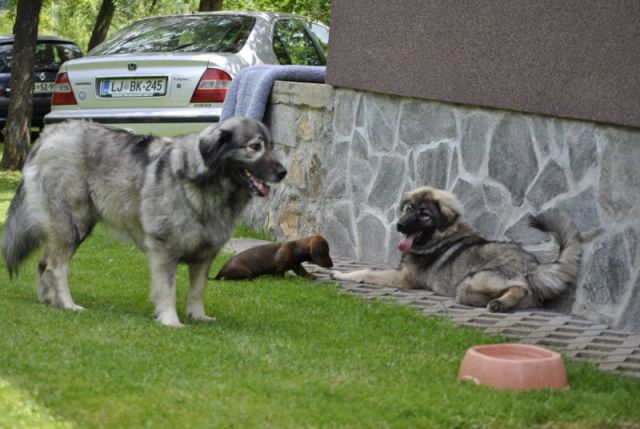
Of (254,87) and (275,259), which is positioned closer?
(275,259)

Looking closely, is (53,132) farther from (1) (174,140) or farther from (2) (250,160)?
(2) (250,160)

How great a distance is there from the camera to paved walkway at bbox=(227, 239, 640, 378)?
6477 millimetres

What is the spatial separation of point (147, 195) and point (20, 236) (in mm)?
1016

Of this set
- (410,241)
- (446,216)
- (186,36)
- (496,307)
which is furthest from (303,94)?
(496,307)

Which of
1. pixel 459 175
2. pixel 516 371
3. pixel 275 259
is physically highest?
pixel 459 175

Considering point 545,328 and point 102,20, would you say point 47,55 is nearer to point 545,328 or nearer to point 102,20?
point 102,20

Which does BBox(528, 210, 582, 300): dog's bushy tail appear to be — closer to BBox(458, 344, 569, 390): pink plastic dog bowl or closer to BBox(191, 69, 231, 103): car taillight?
BBox(458, 344, 569, 390): pink plastic dog bowl

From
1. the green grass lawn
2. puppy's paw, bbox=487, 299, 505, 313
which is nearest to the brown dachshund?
the green grass lawn

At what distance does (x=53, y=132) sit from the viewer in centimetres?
754

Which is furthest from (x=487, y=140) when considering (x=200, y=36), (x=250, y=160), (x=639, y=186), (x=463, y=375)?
(x=200, y=36)

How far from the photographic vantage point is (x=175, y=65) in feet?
39.2

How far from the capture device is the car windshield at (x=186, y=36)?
1252 cm

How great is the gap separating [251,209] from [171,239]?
4737mm

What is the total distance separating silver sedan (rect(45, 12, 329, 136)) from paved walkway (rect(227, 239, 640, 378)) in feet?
13.1
